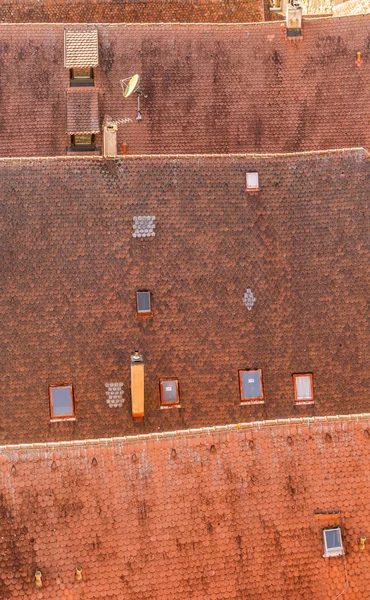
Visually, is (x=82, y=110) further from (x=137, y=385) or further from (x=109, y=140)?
(x=137, y=385)

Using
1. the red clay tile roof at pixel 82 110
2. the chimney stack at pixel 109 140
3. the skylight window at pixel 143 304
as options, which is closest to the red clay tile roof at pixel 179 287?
the skylight window at pixel 143 304

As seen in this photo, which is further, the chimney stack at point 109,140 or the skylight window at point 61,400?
the chimney stack at point 109,140

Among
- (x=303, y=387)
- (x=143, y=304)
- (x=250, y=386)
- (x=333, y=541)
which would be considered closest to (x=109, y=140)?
(x=143, y=304)

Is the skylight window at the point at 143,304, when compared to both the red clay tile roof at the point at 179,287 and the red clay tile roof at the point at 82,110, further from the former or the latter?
the red clay tile roof at the point at 82,110

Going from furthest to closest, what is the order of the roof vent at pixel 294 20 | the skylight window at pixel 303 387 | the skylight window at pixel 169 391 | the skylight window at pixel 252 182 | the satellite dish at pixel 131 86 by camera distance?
the roof vent at pixel 294 20 < the satellite dish at pixel 131 86 < the skylight window at pixel 252 182 < the skylight window at pixel 303 387 < the skylight window at pixel 169 391

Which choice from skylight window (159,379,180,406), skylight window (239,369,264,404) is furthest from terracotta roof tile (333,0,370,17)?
skylight window (159,379,180,406)

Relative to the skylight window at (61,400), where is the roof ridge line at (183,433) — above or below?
below

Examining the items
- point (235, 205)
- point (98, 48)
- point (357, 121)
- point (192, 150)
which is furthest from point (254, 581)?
point (98, 48)
